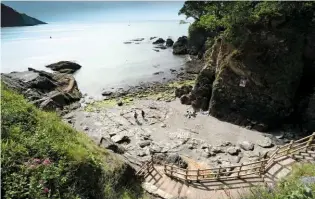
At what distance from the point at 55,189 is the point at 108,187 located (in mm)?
2265

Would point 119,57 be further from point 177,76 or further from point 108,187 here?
point 108,187

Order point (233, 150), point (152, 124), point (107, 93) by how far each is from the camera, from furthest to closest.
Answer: point (107, 93) < point (152, 124) < point (233, 150)

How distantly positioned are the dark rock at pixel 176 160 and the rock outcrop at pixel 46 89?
620 inches

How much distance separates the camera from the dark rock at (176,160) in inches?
710

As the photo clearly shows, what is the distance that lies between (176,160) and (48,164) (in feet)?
37.0

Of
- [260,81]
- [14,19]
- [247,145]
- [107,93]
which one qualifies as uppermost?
[260,81]

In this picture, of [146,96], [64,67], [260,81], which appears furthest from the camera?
[64,67]

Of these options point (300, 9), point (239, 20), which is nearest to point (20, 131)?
point (239, 20)

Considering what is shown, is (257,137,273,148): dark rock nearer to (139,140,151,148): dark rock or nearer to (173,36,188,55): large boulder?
(139,140,151,148): dark rock

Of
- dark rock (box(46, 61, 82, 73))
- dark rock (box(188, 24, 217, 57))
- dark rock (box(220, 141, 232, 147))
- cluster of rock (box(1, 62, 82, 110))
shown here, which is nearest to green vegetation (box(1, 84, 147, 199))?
dark rock (box(220, 141, 232, 147))

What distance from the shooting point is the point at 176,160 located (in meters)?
18.4

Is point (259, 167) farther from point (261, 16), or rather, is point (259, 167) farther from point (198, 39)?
point (198, 39)

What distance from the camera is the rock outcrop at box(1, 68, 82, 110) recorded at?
29.5 metres

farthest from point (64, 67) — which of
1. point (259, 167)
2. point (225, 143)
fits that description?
point (259, 167)
